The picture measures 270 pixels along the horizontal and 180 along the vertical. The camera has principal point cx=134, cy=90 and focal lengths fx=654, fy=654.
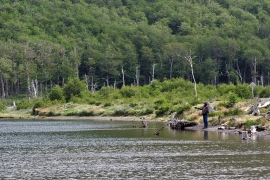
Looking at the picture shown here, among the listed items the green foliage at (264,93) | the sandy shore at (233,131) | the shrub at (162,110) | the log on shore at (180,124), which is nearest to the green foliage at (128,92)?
the shrub at (162,110)

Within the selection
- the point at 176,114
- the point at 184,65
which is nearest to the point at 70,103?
the point at 176,114

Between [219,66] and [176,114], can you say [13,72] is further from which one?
[176,114]

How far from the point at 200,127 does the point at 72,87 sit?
5490 centimetres

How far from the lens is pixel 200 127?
68500 mm

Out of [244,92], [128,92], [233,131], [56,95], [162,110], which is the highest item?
[128,92]

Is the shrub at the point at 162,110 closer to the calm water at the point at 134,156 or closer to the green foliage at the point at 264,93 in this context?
the green foliage at the point at 264,93

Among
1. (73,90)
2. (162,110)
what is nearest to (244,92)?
(162,110)

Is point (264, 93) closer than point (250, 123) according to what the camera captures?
No

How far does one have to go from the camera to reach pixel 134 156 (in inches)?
1806

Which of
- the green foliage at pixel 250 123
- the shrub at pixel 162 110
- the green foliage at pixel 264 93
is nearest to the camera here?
the green foliage at pixel 250 123

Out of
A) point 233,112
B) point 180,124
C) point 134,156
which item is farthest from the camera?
point 233,112

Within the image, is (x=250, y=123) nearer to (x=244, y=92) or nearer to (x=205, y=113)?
(x=205, y=113)

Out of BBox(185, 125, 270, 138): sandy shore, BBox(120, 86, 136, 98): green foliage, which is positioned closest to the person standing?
BBox(185, 125, 270, 138): sandy shore

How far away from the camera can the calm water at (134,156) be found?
37.9 metres
